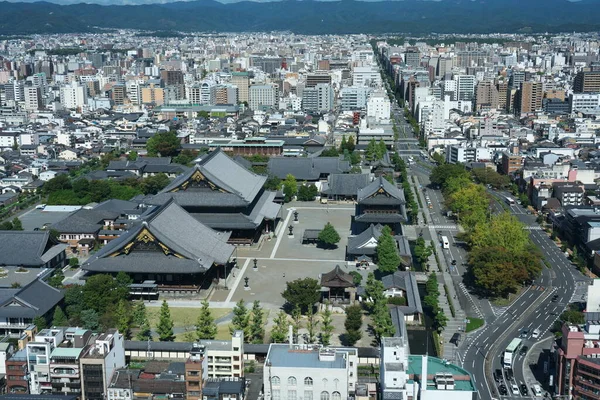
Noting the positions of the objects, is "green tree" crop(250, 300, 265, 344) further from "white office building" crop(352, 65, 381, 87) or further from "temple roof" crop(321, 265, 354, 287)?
"white office building" crop(352, 65, 381, 87)

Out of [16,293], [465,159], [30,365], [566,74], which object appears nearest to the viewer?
[30,365]

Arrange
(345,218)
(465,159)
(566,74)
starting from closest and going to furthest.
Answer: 1. (345,218)
2. (465,159)
3. (566,74)

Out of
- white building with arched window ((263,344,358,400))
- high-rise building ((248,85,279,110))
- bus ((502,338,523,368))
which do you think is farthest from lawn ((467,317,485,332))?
high-rise building ((248,85,279,110))

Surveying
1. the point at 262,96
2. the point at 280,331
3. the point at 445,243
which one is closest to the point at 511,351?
the point at 280,331

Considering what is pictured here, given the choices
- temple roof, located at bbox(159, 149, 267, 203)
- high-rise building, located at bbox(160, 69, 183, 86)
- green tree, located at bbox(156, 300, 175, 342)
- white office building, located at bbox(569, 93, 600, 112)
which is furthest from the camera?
high-rise building, located at bbox(160, 69, 183, 86)

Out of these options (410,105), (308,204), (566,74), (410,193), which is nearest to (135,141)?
(308,204)

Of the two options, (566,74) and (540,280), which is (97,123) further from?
(566,74)
